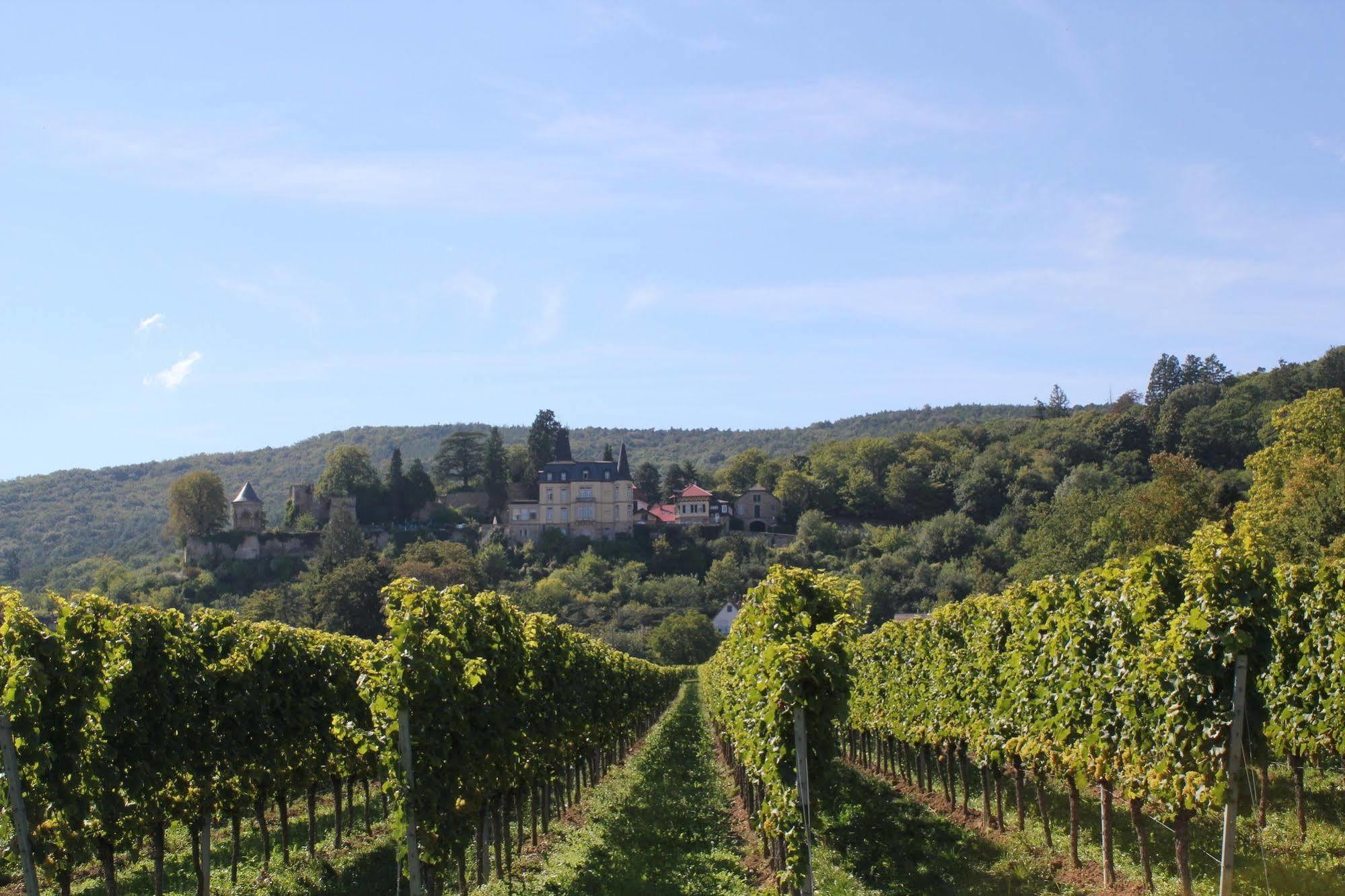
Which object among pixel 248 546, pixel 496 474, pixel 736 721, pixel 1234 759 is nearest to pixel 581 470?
pixel 496 474

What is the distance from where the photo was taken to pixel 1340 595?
49.4 feet

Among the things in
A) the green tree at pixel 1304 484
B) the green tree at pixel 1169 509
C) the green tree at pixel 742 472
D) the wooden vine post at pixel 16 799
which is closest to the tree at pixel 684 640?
the green tree at pixel 1169 509

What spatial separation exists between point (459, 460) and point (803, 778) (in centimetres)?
13758

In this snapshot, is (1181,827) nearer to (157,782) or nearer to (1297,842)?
(1297,842)

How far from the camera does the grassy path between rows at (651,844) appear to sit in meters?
17.2

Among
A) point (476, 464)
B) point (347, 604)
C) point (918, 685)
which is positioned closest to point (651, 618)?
point (347, 604)

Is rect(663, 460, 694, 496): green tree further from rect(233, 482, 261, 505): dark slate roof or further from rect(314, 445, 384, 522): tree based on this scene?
rect(233, 482, 261, 505): dark slate roof

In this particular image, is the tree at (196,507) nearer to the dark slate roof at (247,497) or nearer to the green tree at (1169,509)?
the dark slate roof at (247,497)

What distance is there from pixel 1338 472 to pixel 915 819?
85.2ft

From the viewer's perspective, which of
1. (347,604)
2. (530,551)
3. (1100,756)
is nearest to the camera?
(1100,756)

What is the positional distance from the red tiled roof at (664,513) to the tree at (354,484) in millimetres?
32395

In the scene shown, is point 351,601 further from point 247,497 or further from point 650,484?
point 650,484

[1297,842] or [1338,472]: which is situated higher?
[1338,472]

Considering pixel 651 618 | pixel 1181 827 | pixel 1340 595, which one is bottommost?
pixel 651 618
